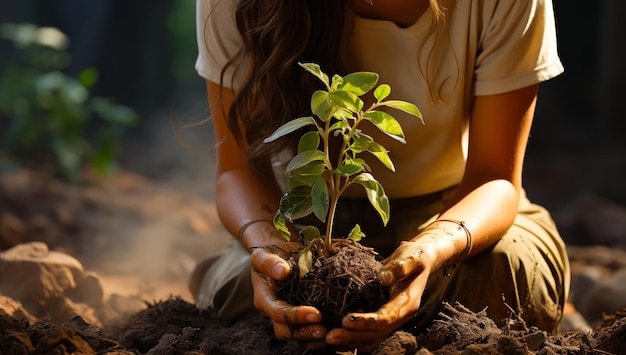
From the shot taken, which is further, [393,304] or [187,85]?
[187,85]

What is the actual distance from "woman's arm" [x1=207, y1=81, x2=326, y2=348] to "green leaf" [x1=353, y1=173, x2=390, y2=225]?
0.22 m

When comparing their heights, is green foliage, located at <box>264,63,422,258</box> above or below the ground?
above

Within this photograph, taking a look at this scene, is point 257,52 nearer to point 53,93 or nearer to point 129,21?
point 53,93

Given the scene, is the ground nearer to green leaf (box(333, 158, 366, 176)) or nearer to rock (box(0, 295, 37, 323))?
rock (box(0, 295, 37, 323))

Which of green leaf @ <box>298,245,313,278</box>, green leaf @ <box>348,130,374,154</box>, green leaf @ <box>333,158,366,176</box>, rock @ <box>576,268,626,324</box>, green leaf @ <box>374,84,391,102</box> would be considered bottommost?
rock @ <box>576,268,626,324</box>

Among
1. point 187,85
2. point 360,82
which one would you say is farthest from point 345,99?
point 187,85

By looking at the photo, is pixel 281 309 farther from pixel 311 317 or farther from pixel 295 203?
pixel 295 203

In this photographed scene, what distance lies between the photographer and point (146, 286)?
3215mm

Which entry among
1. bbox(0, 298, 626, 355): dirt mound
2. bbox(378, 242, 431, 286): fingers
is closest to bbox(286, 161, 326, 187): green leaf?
bbox(378, 242, 431, 286): fingers

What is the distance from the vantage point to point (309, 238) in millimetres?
1901

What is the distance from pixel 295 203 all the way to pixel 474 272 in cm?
58

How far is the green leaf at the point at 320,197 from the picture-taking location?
5.67 feet

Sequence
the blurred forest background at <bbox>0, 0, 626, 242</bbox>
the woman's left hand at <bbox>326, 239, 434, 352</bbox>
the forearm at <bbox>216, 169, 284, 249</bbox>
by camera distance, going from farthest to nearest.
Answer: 1. the blurred forest background at <bbox>0, 0, 626, 242</bbox>
2. the forearm at <bbox>216, 169, 284, 249</bbox>
3. the woman's left hand at <bbox>326, 239, 434, 352</bbox>

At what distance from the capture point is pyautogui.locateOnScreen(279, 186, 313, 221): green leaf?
1.80m
